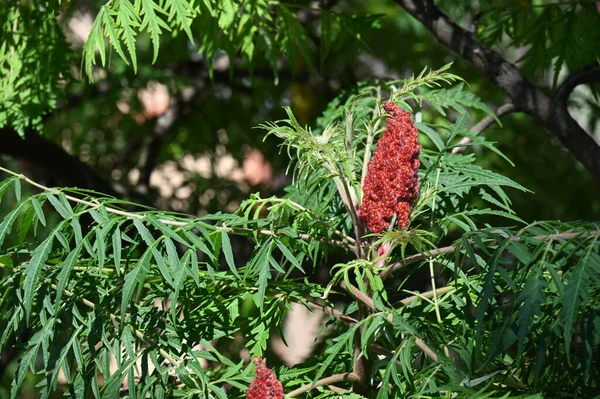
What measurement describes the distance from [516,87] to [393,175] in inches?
32.2

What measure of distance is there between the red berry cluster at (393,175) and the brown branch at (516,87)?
0.73 meters

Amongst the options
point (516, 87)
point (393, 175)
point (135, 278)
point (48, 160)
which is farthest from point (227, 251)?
point (48, 160)

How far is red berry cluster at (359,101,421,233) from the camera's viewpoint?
1.12 metres

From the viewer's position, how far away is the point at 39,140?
7.72ft

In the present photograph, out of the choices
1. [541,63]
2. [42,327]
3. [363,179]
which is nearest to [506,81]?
[541,63]

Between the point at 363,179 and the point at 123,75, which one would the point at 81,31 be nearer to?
the point at 123,75

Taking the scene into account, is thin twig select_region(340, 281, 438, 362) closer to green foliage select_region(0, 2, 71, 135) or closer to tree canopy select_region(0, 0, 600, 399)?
tree canopy select_region(0, 0, 600, 399)

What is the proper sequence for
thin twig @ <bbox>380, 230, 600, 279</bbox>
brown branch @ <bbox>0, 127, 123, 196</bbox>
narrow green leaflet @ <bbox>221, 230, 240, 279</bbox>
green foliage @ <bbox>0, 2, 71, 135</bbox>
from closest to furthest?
thin twig @ <bbox>380, 230, 600, 279</bbox> < narrow green leaflet @ <bbox>221, 230, 240, 279</bbox> < green foliage @ <bbox>0, 2, 71, 135</bbox> < brown branch @ <bbox>0, 127, 123, 196</bbox>

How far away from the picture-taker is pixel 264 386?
3.35ft

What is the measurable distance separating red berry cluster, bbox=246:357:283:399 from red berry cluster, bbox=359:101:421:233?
0.23 meters

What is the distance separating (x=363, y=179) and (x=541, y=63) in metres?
0.95

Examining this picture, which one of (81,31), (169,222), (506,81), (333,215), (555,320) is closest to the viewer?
(555,320)

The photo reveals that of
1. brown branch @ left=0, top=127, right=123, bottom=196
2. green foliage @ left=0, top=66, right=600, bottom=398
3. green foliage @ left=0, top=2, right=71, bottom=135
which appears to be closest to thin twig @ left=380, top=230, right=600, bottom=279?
green foliage @ left=0, top=66, right=600, bottom=398

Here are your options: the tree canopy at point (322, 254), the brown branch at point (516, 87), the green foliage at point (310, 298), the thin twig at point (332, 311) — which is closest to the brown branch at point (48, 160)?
the tree canopy at point (322, 254)
